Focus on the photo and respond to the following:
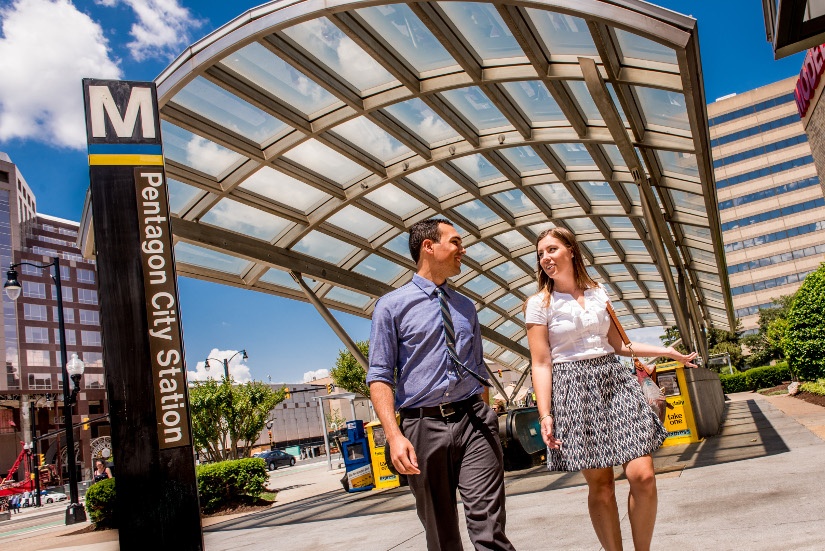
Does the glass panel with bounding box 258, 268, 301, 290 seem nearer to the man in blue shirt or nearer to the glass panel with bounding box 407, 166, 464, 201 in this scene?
the glass panel with bounding box 407, 166, 464, 201

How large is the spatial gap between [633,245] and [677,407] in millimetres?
9290

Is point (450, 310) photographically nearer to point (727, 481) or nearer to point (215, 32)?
point (727, 481)

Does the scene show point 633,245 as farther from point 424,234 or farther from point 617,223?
point 424,234

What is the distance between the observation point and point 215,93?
10.6 meters

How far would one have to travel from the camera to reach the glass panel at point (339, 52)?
9727 millimetres

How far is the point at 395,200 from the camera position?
1536cm

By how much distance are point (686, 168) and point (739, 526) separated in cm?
955

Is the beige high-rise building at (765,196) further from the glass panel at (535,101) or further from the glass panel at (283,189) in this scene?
the glass panel at (283,189)

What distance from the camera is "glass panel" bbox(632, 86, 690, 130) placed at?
10305 mm

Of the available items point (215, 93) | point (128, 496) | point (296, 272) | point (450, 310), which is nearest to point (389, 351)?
point (450, 310)

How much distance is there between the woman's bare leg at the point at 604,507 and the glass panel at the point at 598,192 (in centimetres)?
1293

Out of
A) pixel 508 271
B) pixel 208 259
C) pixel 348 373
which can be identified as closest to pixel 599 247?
pixel 508 271

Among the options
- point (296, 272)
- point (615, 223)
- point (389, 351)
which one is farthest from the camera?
point (615, 223)

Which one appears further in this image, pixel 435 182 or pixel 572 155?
pixel 435 182
